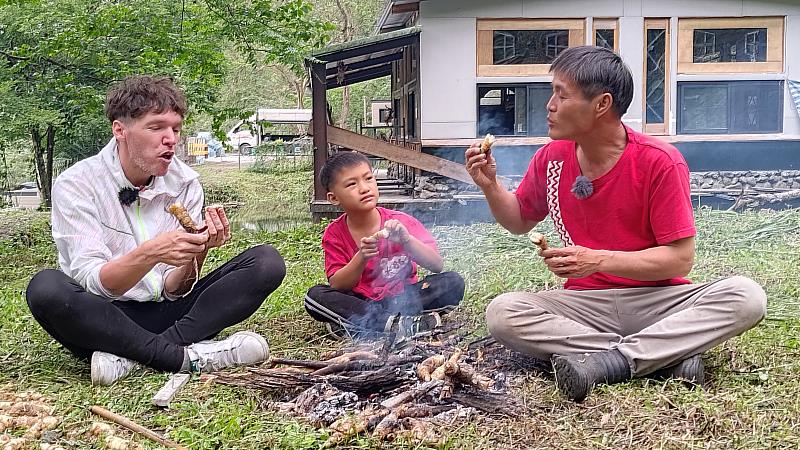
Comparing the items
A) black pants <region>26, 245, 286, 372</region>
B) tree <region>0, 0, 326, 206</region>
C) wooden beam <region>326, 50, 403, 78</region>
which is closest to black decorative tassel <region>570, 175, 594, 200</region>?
black pants <region>26, 245, 286, 372</region>

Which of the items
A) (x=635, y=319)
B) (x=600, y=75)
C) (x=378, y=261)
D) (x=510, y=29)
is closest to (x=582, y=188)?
(x=600, y=75)

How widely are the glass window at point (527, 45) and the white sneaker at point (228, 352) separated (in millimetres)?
7997

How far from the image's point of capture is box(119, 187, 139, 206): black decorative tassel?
360cm

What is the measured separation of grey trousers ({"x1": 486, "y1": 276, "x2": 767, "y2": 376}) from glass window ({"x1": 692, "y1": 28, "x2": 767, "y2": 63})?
28.4ft

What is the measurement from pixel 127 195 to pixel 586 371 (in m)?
2.13

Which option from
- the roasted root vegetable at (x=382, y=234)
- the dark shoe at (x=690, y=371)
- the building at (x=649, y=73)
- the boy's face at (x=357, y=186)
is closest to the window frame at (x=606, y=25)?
the building at (x=649, y=73)

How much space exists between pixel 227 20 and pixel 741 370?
7821 mm

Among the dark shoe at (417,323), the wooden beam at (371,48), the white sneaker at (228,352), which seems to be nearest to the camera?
the white sneaker at (228,352)

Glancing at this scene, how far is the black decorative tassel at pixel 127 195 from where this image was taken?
360cm

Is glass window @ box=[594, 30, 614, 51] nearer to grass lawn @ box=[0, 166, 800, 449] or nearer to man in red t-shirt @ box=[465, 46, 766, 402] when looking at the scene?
grass lawn @ box=[0, 166, 800, 449]

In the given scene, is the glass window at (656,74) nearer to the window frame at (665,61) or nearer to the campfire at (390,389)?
the window frame at (665,61)

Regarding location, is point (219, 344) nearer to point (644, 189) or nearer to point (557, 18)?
point (644, 189)

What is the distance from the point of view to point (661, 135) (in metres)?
11.2

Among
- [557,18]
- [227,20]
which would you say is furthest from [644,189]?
[557,18]
